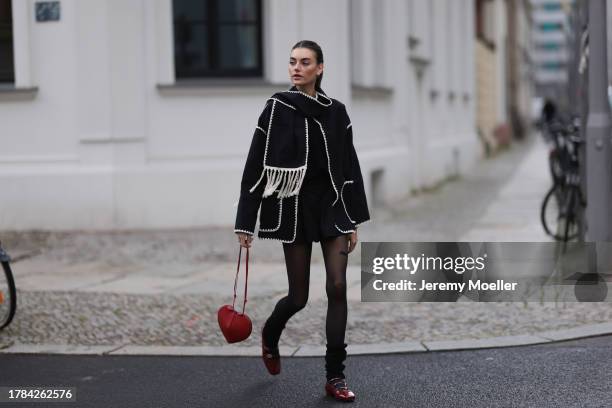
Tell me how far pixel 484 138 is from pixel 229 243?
861 inches

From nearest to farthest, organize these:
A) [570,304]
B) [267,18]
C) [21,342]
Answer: [21,342]
[570,304]
[267,18]

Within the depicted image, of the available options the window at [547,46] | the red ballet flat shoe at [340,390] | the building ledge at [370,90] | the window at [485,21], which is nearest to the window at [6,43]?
the building ledge at [370,90]

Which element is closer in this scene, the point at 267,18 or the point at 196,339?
the point at 196,339

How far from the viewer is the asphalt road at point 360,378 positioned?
5.64m

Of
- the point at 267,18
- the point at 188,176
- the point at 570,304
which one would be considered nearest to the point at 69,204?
the point at 188,176

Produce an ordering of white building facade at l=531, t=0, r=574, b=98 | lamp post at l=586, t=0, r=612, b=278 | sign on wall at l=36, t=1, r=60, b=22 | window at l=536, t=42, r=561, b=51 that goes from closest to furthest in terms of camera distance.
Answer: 1. lamp post at l=586, t=0, r=612, b=278
2. sign on wall at l=36, t=1, r=60, b=22
3. white building facade at l=531, t=0, r=574, b=98
4. window at l=536, t=42, r=561, b=51

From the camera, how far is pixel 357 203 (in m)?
5.64

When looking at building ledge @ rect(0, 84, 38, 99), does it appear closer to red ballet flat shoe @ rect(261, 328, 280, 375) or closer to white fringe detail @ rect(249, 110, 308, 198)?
red ballet flat shoe @ rect(261, 328, 280, 375)

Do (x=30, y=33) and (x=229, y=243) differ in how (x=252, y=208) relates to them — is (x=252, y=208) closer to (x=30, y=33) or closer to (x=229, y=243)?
(x=229, y=243)

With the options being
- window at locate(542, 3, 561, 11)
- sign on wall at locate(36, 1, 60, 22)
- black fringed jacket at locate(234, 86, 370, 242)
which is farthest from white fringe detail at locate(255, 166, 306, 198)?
window at locate(542, 3, 561, 11)

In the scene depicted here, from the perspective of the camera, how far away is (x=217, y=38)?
14.1 metres

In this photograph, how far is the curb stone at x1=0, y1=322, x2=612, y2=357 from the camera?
22.6 ft

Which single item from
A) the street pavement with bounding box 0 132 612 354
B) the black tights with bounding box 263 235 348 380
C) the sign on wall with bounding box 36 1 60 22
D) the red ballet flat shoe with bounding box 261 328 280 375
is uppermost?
the sign on wall with bounding box 36 1 60 22

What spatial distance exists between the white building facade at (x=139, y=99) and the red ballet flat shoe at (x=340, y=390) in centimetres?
810
